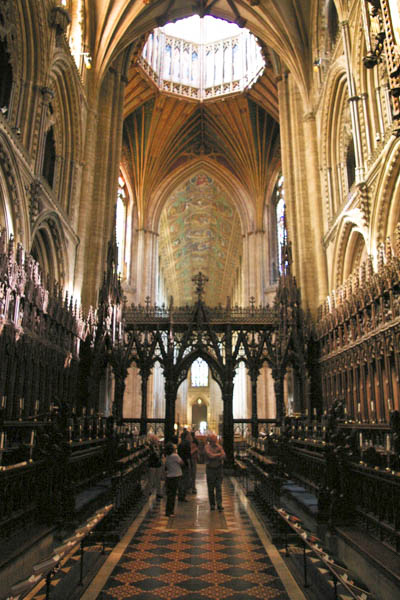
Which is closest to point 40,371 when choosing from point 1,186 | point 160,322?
point 1,186

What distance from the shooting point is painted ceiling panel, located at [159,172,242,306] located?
3456 cm

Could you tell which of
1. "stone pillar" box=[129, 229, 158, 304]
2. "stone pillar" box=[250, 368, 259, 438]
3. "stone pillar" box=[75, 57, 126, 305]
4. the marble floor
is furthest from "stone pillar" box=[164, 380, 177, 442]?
"stone pillar" box=[129, 229, 158, 304]

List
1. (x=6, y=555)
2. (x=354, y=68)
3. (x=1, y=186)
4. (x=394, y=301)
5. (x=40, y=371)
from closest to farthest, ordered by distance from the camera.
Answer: (x=6, y=555), (x=394, y=301), (x=1, y=186), (x=40, y=371), (x=354, y=68)

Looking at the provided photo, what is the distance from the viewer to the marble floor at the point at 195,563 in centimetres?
404

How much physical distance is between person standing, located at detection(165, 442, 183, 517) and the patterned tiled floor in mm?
186

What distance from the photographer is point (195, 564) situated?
15.9 ft

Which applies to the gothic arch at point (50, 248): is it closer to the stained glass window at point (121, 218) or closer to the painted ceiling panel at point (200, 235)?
the stained glass window at point (121, 218)

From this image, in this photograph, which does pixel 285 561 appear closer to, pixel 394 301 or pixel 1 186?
pixel 394 301

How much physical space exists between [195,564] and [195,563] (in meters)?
0.04

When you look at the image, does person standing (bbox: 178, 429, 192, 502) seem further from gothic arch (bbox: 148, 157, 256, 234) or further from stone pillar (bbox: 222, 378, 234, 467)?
gothic arch (bbox: 148, 157, 256, 234)

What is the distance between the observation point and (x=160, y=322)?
674 inches

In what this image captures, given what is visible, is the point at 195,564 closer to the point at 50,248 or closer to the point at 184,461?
the point at 184,461

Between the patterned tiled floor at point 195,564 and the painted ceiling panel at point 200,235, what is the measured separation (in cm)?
2792

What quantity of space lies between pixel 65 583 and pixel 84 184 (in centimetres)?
1528
